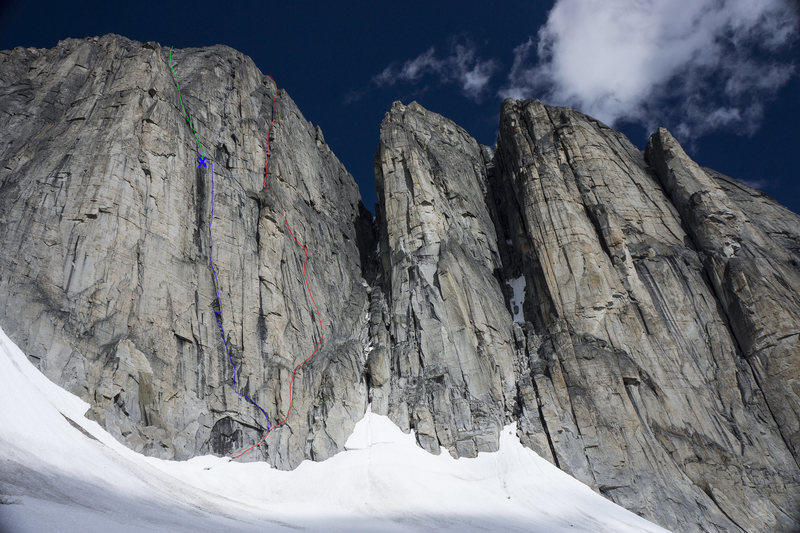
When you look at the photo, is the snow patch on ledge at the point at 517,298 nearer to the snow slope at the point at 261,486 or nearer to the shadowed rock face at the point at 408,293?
the shadowed rock face at the point at 408,293

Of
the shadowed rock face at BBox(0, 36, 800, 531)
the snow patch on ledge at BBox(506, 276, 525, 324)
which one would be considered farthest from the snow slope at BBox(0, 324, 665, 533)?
the snow patch on ledge at BBox(506, 276, 525, 324)

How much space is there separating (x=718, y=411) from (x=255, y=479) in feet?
90.8

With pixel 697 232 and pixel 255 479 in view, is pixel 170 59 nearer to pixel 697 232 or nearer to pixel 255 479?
pixel 255 479

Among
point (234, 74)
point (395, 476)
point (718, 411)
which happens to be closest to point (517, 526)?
point (395, 476)

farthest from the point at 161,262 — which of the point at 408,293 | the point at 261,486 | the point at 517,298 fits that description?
the point at 517,298

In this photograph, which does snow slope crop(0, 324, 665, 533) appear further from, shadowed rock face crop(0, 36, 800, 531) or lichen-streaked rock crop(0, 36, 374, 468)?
lichen-streaked rock crop(0, 36, 374, 468)

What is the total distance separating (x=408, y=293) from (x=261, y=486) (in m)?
18.1

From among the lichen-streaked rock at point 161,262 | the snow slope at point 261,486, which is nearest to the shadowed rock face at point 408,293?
the lichen-streaked rock at point 161,262

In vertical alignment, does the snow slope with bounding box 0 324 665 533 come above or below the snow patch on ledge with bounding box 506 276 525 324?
below

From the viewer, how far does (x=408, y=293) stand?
43.4 metres

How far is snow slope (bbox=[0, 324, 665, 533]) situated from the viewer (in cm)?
1767

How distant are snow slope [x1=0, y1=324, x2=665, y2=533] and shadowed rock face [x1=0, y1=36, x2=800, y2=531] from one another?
125 cm

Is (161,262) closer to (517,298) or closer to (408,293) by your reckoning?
(408,293)

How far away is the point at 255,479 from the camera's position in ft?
101
